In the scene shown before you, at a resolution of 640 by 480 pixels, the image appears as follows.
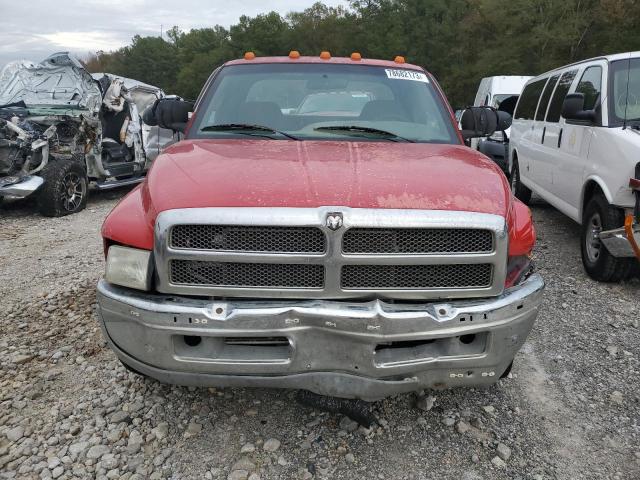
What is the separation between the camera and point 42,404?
3.06 meters

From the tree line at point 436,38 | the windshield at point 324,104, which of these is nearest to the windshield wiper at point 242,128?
the windshield at point 324,104

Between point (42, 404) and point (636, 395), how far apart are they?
3.41 meters

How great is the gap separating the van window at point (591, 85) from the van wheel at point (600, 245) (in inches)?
38.2

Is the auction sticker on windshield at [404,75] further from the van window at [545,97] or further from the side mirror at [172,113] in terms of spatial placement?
the van window at [545,97]

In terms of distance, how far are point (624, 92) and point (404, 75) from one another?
2.36 m

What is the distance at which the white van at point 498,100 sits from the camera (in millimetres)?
10453

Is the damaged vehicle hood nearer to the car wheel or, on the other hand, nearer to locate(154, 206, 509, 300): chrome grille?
the car wheel

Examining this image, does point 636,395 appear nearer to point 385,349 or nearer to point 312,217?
point 385,349

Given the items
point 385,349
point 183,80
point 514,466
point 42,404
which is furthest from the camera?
point 183,80

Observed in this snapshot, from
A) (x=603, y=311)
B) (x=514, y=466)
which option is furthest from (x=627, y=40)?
(x=514, y=466)

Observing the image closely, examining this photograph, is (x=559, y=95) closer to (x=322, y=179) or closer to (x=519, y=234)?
(x=519, y=234)

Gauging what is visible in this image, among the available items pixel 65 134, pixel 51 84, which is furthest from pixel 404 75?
pixel 51 84

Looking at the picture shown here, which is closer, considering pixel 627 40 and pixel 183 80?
pixel 627 40

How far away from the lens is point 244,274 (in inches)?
93.7
